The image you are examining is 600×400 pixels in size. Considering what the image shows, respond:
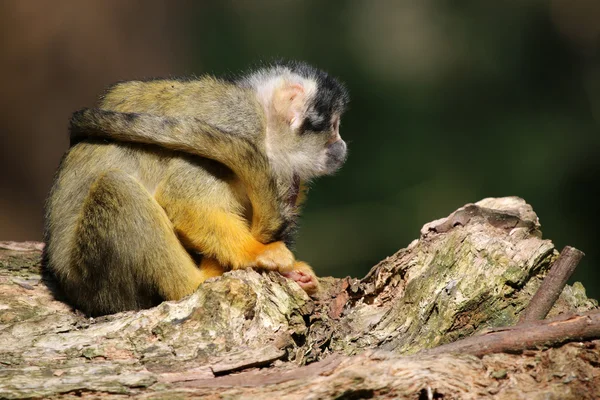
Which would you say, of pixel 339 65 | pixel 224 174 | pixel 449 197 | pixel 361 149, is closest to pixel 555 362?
pixel 224 174

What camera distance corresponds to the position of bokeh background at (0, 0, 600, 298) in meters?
8.91

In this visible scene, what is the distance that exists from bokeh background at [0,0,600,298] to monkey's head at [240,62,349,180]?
444cm

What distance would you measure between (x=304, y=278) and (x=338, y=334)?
1.29ft

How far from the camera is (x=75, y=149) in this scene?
3902 mm

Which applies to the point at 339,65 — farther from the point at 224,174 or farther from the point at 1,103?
the point at 224,174

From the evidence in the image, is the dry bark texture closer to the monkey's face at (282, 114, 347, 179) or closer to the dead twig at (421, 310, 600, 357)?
the dead twig at (421, 310, 600, 357)

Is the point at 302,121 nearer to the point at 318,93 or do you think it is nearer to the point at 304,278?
the point at 318,93

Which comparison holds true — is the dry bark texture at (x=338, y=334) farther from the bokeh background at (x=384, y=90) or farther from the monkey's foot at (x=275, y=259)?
the bokeh background at (x=384, y=90)

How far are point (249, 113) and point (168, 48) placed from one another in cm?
673

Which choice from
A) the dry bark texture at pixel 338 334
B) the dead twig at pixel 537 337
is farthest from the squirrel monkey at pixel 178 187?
the dead twig at pixel 537 337

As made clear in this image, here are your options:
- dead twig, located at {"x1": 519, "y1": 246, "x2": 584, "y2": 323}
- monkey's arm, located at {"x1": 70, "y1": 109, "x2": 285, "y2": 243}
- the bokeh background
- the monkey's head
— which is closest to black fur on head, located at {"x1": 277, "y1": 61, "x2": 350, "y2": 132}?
the monkey's head

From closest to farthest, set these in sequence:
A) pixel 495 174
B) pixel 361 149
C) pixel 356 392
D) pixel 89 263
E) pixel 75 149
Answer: pixel 356 392 < pixel 89 263 < pixel 75 149 < pixel 495 174 < pixel 361 149

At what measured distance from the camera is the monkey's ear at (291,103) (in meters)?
4.05

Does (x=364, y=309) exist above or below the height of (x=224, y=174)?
below
